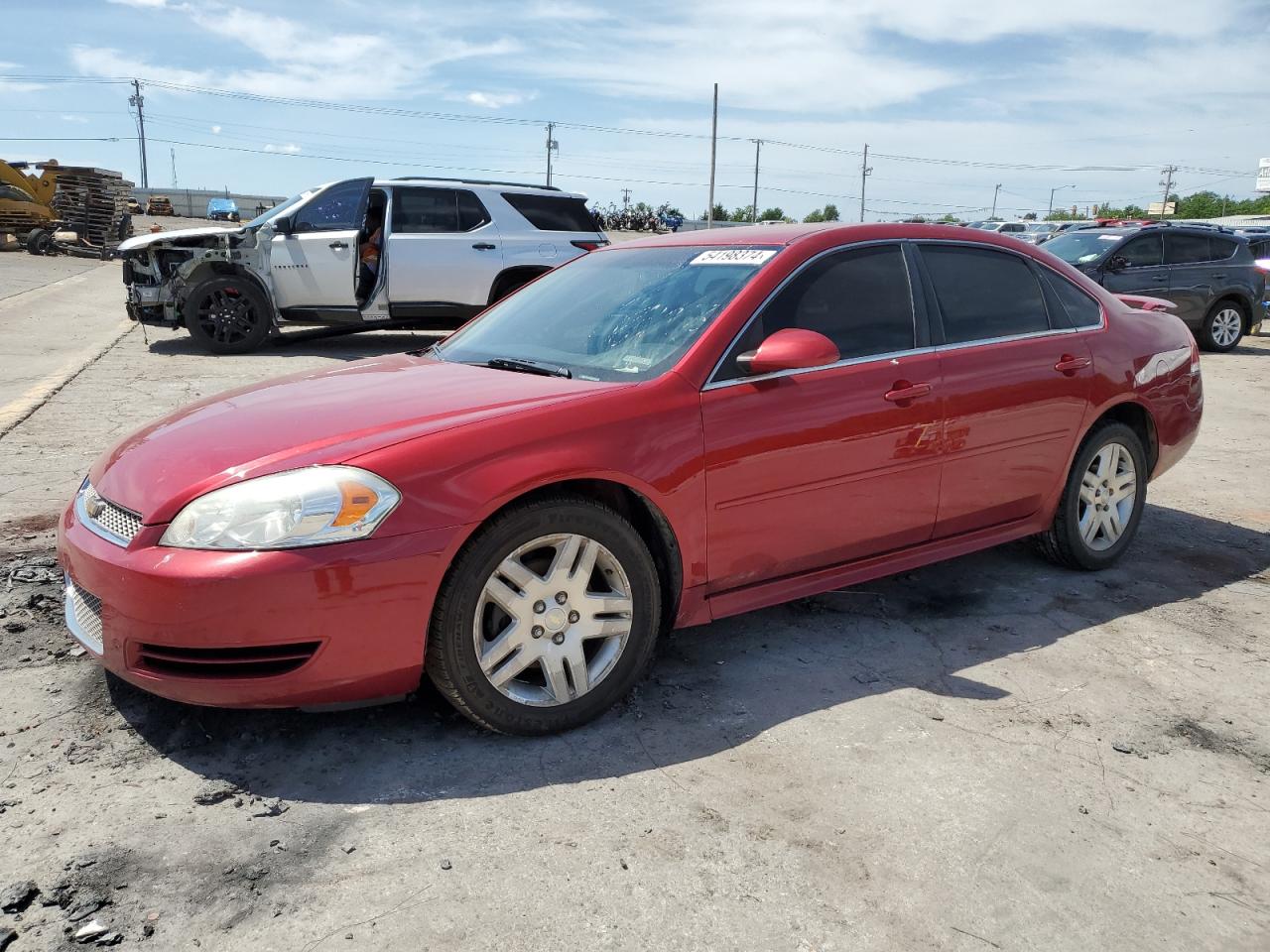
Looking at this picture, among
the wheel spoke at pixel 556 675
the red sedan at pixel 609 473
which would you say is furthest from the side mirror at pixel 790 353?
the wheel spoke at pixel 556 675

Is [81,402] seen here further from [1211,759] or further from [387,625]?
[1211,759]

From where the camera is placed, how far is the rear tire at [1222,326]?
550 inches

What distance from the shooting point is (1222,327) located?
1417cm

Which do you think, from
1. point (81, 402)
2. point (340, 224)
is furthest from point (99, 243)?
point (81, 402)

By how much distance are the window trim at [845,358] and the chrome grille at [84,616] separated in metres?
1.95

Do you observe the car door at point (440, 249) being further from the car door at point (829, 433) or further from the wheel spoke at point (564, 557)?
the wheel spoke at point (564, 557)

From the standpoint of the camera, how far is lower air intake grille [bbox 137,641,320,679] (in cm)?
264

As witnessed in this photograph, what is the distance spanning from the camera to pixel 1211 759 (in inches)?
117

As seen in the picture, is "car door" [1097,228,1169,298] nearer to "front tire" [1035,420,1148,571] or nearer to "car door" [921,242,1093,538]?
"front tire" [1035,420,1148,571]

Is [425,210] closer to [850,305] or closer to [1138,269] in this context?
[850,305]

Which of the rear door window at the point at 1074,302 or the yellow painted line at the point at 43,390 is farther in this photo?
the yellow painted line at the point at 43,390

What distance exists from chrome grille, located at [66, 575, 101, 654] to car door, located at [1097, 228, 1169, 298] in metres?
13.1

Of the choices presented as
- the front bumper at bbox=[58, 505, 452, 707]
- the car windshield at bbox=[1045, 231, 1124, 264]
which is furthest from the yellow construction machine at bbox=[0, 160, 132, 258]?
the front bumper at bbox=[58, 505, 452, 707]

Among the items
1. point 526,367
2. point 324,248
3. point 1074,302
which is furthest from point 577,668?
point 324,248
